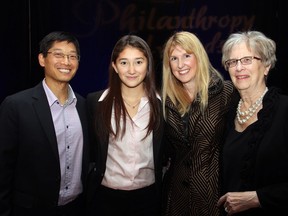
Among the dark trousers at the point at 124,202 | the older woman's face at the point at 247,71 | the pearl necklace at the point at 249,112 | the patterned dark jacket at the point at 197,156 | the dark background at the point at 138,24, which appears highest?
the dark background at the point at 138,24

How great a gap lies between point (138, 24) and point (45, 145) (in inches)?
106

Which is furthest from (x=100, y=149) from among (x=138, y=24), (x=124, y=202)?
(x=138, y=24)

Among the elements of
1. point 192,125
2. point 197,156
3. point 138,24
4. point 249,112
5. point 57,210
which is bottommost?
point 57,210

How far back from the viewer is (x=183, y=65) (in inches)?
97.3

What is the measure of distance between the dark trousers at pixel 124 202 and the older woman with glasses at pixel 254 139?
578mm

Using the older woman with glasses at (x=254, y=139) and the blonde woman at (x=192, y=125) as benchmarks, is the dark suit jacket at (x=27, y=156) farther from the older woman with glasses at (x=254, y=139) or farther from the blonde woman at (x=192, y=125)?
the older woman with glasses at (x=254, y=139)

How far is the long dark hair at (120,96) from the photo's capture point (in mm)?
2436

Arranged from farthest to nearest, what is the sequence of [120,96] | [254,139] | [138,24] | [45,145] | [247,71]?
[138,24], [120,96], [45,145], [247,71], [254,139]

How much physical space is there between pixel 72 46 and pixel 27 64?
214 centimetres

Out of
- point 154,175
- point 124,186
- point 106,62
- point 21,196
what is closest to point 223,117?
point 154,175

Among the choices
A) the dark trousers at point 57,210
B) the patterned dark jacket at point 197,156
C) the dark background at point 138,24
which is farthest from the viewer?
the dark background at point 138,24

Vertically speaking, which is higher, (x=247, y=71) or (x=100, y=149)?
(x=247, y=71)

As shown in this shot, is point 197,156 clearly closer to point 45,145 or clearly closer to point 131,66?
point 131,66

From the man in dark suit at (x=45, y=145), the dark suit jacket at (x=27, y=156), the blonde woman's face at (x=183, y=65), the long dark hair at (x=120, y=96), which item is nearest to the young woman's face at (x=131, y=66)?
the long dark hair at (x=120, y=96)
